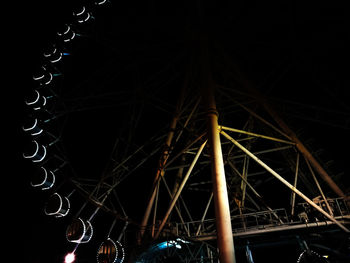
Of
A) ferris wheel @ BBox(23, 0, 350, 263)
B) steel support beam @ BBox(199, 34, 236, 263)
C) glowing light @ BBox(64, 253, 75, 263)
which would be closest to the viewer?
steel support beam @ BBox(199, 34, 236, 263)

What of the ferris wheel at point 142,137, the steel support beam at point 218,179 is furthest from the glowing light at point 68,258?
the steel support beam at point 218,179

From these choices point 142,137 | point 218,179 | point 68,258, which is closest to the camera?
point 218,179

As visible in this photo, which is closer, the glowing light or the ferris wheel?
the ferris wheel

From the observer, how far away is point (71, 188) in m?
13.0

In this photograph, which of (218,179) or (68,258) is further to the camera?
(68,258)

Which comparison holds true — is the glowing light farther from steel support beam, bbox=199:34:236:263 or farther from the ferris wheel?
steel support beam, bbox=199:34:236:263

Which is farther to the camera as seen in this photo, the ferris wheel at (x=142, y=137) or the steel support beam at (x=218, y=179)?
the ferris wheel at (x=142, y=137)

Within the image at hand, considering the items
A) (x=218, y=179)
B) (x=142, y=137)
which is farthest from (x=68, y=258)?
(x=142, y=137)

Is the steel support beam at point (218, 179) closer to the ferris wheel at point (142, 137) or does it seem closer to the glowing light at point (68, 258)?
the ferris wheel at point (142, 137)

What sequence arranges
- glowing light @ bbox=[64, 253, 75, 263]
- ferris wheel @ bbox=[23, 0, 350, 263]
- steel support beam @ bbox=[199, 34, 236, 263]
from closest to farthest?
steel support beam @ bbox=[199, 34, 236, 263]
ferris wheel @ bbox=[23, 0, 350, 263]
glowing light @ bbox=[64, 253, 75, 263]

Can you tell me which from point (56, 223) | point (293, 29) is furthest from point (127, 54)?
point (56, 223)

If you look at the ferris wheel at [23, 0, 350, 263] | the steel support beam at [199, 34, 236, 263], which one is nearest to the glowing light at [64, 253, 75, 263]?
the ferris wheel at [23, 0, 350, 263]

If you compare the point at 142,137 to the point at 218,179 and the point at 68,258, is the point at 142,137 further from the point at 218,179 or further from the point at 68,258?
the point at 218,179

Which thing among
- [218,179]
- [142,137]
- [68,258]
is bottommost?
[68,258]
